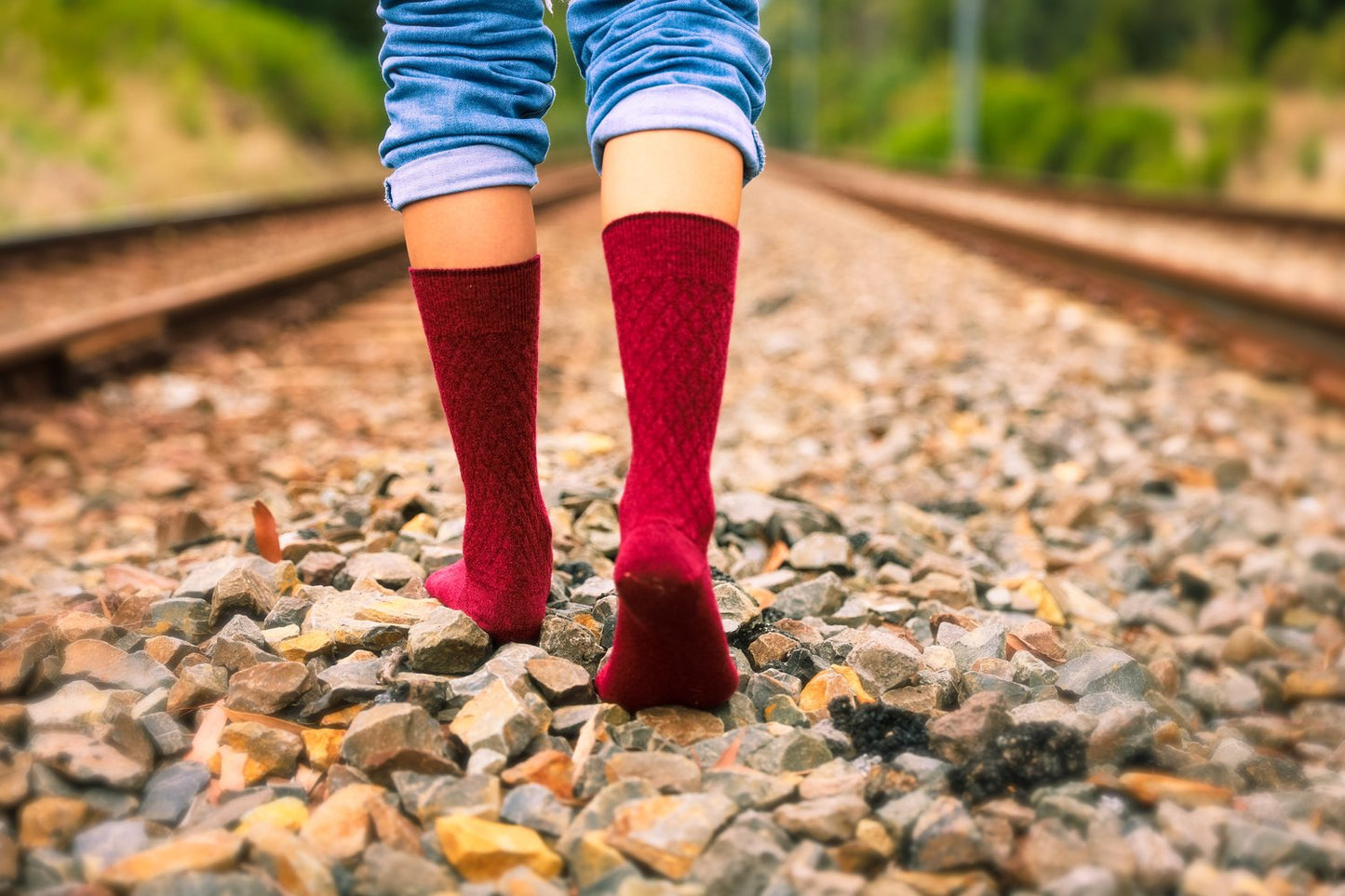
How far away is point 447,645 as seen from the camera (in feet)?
4.96

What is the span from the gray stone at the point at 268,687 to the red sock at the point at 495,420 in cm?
26

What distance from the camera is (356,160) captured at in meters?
23.8

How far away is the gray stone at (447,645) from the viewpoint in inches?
59.4

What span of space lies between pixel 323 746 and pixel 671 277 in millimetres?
708

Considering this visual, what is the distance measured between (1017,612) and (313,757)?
125 cm

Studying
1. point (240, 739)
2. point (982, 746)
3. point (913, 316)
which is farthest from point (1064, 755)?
point (913, 316)

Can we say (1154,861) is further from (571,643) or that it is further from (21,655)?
(21,655)

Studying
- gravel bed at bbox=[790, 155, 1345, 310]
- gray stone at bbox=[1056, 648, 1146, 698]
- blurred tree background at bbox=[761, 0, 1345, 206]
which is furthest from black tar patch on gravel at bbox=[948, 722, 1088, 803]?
blurred tree background at bbox=[761, 0, 1345, 206]

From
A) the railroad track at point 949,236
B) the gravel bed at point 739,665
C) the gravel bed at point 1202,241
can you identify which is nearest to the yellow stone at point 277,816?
the gravel bed at point 739,665

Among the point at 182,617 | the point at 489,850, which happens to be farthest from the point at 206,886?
the point at 182,617

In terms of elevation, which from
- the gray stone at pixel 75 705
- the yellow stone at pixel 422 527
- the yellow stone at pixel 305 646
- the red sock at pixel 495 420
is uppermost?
the red sock at pixel 495 420

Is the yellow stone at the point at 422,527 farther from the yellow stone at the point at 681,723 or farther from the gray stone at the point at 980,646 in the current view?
the gray stone at the point at 980,646

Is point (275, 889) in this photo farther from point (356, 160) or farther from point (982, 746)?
point (356, 160)

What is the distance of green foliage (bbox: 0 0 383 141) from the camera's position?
15.2 m
